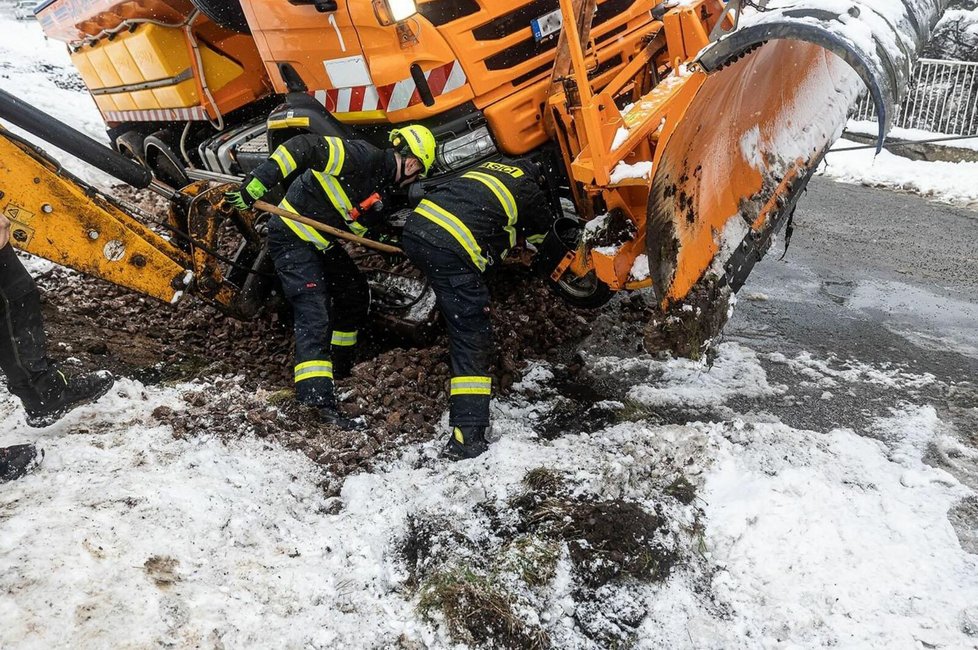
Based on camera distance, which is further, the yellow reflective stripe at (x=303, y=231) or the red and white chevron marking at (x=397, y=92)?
the yellow reflective stripe at (x=303, y=231)

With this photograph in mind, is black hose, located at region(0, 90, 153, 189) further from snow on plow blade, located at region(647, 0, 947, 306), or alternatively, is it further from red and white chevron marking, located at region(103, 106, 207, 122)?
snow on plow blade, located at region(647, 0, 947, 306)

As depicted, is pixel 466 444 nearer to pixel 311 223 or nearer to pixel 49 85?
pixel 311 223

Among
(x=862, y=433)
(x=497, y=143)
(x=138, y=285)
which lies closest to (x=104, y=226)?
(x=138, y=285)

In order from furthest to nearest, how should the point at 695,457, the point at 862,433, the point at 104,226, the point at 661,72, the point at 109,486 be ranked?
the point at 661,72 → the point at 104,226 → the point at 862,433 → the point at 695,457 → the point at 109,486

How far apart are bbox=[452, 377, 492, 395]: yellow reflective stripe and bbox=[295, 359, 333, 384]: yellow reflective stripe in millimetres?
745

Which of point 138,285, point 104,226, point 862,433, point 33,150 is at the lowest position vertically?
point 862,433

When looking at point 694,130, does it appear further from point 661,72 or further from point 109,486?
point 109,486

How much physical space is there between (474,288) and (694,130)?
4.11 ft

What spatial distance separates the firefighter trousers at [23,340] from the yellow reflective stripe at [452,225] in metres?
1.80

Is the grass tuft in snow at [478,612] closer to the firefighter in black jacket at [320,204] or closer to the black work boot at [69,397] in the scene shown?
the firefighter in black jacket at [320,204]

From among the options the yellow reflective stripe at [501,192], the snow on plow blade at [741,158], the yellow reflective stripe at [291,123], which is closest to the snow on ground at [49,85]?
the yellow reflective stripe at [291,123]

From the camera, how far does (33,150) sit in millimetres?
3211

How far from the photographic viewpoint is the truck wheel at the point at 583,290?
3.85 metres

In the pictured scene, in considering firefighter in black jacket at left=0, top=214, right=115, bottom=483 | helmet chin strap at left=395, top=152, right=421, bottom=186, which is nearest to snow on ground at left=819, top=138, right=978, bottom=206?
helmet chin strap at left=395, top=152, right=421, bottom=186
